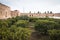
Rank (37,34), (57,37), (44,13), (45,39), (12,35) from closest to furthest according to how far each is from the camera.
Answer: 1. (12,35)
2. (57,37)
3. (45,39)
4. (37,34)
5. (44,13)

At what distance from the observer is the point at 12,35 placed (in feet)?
33.4

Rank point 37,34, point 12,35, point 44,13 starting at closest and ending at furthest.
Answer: point 12,35 < point 37,34 < point 44,13

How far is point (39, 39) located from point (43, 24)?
274 centimetres

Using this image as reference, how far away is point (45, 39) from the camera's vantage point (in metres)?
13.2

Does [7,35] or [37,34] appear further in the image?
[37,34]

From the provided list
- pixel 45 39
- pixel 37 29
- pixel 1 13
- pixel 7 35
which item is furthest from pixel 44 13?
pixel 7 35

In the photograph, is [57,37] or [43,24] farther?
[43,24]

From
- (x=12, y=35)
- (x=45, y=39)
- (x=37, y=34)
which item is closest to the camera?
(x=12, y=35)

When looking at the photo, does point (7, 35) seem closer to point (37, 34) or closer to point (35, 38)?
point (35, 38)

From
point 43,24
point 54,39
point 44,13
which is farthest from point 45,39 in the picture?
point 44,13

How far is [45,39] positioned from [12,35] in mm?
4093

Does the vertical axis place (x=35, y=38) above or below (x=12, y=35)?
below

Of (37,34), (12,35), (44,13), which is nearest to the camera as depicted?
(12,35)

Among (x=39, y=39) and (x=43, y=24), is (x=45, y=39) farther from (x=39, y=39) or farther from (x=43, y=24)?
(x=43, y=24)
